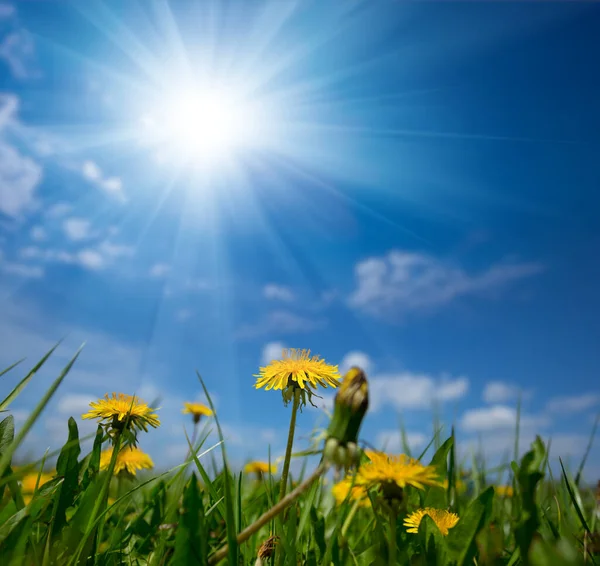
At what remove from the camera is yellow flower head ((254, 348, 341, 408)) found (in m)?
2.07

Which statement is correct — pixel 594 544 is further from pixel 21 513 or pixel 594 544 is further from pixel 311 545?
pixel 21 513

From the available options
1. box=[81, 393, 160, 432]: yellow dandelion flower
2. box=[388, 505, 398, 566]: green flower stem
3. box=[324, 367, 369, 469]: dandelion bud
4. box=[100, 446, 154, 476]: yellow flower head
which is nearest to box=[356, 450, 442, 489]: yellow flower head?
box=[388, 505, 398, 566]: green flower stem

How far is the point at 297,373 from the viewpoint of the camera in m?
2.09

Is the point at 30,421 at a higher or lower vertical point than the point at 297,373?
lower

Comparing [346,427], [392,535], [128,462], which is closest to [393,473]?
[392,535]

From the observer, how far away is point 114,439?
2.03 m

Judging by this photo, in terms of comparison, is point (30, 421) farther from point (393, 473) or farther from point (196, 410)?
point (196, 410)

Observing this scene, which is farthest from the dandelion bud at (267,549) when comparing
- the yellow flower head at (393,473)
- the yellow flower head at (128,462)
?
the yellow flower head at (128,462)

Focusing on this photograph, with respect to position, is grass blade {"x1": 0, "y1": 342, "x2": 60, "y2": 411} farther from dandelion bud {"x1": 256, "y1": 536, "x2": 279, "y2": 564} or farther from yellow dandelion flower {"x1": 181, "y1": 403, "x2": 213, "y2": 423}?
yellow dandelion flower {"x1": 181, "y1": 403, "x2": 213, "y2": 423}

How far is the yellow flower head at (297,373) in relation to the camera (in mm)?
2066

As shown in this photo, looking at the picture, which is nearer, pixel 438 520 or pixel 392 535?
pixel 392 535

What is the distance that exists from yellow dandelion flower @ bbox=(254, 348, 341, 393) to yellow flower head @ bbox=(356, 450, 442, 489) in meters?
0.50

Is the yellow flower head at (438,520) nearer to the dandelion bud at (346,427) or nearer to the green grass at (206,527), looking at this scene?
the green grass at (206,527)

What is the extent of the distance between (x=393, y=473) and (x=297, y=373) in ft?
2.21
